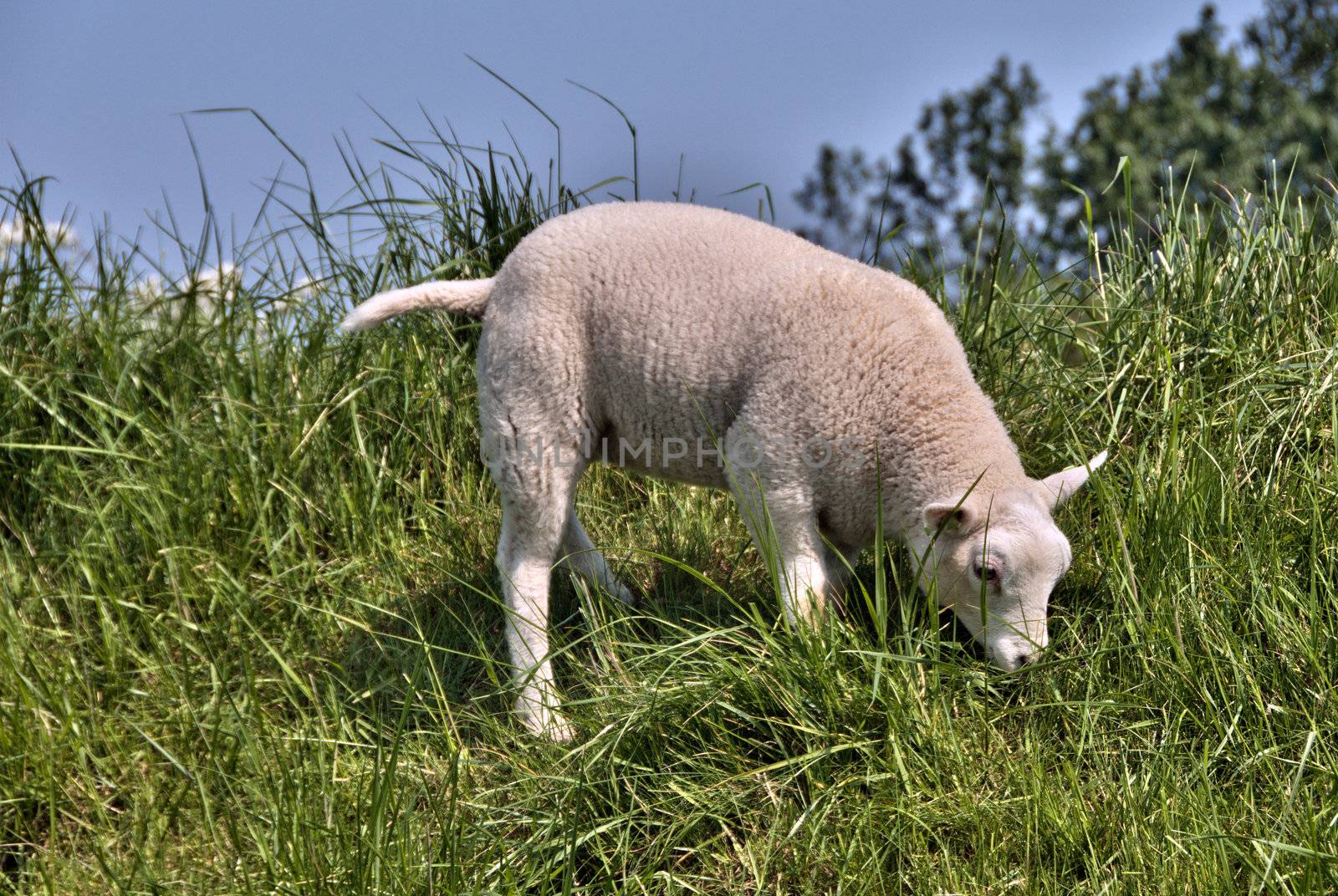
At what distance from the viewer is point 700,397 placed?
3.33 meters

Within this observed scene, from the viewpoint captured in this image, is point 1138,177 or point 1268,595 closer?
→ point 1268,595

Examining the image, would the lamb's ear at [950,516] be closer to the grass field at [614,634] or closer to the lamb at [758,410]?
the lamb at [758,410]

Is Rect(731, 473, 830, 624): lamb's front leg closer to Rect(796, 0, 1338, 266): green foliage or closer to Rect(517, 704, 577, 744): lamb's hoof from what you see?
Rect(517, 704, 577, 744): lamb's hoof

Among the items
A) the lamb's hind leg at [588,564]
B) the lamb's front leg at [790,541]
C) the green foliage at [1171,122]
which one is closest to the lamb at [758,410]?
the lamb's front leg at [790,541]

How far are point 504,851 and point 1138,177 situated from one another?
46.5 feet

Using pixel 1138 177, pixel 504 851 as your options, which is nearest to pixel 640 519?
pixel 504 851

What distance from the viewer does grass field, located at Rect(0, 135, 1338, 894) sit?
2764mm

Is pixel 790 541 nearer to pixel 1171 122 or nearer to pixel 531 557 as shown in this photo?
pixel 531 557

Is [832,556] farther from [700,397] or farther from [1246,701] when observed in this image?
[1246,701]

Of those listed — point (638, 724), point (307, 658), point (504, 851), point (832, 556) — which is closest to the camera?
point (504, 851)

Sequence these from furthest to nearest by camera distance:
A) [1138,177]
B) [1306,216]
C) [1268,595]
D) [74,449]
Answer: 1. [1138,177]
2. [1306,216]
3. [74,449]
4. [1268,595]

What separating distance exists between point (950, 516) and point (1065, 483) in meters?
0.48

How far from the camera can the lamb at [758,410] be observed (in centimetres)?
315

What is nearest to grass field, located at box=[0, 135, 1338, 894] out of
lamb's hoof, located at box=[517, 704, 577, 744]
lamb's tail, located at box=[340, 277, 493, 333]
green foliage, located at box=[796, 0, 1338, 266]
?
lamb's hoof, located at box=[517, 704, 577, 744]
